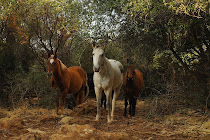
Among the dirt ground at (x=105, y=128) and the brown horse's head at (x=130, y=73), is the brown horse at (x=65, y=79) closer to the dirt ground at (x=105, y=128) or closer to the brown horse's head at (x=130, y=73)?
the dirt ground at (x=105, y=128)

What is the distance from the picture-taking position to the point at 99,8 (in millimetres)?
6469

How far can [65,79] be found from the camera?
7.50 m

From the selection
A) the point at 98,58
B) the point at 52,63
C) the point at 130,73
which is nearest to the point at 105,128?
the point at 98,58

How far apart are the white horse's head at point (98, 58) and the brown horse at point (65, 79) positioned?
5.59ft

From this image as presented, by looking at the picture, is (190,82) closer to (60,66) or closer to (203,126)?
(203,126)

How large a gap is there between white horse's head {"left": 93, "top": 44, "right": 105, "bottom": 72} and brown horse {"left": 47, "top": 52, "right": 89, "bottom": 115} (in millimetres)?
1703

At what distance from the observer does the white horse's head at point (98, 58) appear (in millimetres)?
5555

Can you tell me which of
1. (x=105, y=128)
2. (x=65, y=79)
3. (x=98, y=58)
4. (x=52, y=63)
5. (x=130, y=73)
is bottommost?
(x=105, y=128)

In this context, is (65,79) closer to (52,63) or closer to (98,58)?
(52,63)

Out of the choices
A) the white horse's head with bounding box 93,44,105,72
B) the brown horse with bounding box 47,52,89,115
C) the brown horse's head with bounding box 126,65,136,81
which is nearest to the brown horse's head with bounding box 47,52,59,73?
the brown horse with bounding box 47,52,89,115

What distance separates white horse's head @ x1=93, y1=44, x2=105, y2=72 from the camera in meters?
5.55

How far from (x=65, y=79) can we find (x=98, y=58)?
2.22 meters

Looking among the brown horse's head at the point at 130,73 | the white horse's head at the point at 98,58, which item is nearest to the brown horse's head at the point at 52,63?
the white horse's head at the point at 98,58

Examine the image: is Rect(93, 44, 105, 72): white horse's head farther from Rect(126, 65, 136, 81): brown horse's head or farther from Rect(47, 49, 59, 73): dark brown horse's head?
Rect(47, 49, 59, 73): dark brown horse's head
